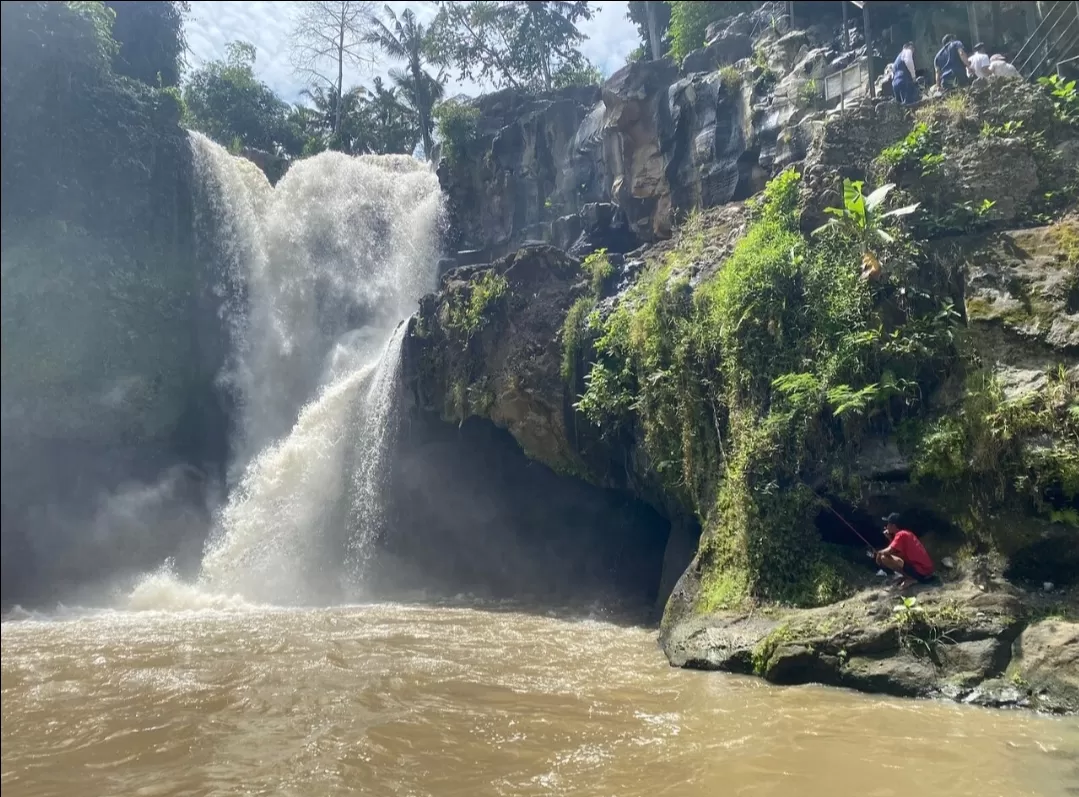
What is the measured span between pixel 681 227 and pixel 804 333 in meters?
5.41

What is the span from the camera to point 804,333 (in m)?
9.61

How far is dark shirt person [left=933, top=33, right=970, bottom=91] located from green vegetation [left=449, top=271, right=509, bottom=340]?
780cm

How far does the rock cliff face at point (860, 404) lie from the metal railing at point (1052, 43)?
82.2 inches

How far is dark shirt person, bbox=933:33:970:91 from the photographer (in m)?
11.3

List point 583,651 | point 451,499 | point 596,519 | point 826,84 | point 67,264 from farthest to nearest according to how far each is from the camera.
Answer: point 67,264
point 451,499
point 596,519
point 826,84
point 583,651

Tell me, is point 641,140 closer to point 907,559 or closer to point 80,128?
point 907,559

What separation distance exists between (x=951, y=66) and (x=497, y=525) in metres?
11.5

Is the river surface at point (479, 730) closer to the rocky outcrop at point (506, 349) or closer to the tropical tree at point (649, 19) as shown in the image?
the rocky outcrop at point (506, 349)

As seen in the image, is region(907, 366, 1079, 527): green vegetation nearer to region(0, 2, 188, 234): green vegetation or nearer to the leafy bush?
the leafy bush

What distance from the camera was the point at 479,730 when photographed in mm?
6039

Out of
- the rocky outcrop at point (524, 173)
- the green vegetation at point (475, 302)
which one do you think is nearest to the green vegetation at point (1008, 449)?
the green vegetation at point (475, 302)

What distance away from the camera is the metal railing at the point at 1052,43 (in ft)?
36.9

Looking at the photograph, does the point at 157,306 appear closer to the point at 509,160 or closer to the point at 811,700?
the point at 509,160

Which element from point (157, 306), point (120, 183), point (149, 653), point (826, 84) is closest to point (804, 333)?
point (826, 84)
